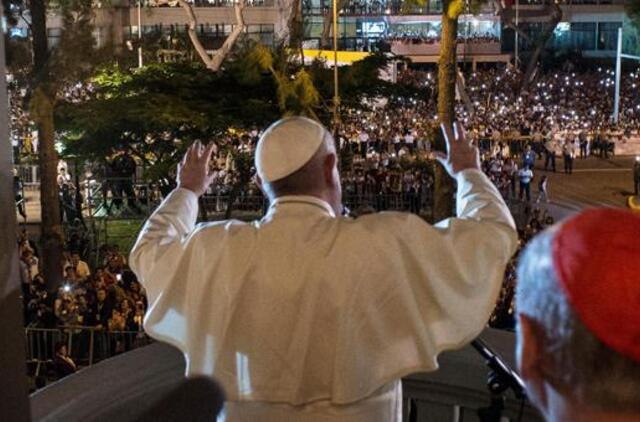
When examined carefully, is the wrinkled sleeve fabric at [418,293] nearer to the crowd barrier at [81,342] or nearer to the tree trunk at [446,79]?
the crowd barrier at [81,342]

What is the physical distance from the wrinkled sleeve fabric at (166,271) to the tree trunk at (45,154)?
10.6 m

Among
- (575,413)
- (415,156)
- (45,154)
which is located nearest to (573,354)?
(575,413)

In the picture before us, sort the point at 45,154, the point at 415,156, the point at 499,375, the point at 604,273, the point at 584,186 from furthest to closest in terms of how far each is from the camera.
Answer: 1. the point at 584,186
2. the point at 415,156
3. the point at 45,154
4. the point at 499,375
5. the point at 604,273

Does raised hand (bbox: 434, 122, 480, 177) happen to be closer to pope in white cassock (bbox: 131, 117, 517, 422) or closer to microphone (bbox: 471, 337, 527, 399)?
pope in white cassock (bbox: 131, 117, 517, 422)

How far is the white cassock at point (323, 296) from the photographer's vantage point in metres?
2.28

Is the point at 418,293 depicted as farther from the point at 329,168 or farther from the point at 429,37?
the point at 429,37

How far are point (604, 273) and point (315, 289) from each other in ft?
3.49

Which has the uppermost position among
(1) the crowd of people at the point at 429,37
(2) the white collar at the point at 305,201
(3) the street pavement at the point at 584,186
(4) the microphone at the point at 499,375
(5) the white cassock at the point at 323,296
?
(1) the crowd of people at the point at 429,37

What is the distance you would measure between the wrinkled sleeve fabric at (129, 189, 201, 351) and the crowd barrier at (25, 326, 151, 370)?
659cm

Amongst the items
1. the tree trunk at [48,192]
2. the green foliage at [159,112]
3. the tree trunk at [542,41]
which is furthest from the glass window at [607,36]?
the tree trunk at [48,192]

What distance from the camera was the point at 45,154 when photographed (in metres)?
13.8

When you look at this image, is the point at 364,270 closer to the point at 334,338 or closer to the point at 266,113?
the point at 334,338

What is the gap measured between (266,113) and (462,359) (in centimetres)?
1029

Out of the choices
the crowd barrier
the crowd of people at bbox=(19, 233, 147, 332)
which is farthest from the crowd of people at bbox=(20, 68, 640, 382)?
the crowd barrier
